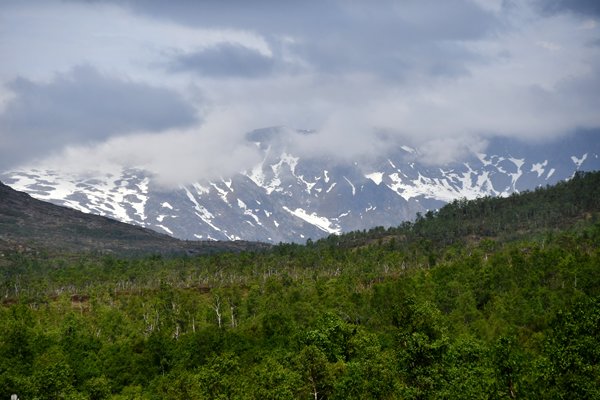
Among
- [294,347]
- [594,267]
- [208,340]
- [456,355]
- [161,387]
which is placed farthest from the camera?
[594,267]

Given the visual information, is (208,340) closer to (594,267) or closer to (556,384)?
(556,384)

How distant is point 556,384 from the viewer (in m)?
65.0

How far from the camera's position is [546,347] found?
72812 mm

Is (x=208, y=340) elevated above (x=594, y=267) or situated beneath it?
situated beneath

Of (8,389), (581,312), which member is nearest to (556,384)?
(581,312)

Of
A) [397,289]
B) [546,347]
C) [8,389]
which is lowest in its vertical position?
[8,389]

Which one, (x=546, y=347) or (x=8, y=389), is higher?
(x=546, y=347)

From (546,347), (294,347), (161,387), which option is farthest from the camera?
(294,347)

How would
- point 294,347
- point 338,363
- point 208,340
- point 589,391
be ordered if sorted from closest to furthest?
point 589,391 < point 338,363 < point 294,347 < point 208,340

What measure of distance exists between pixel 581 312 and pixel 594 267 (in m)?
106

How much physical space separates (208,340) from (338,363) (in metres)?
48.3

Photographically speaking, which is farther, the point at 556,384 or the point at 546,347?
the point at 546,347

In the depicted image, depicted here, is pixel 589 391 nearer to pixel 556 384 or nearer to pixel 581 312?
pixel 556 384

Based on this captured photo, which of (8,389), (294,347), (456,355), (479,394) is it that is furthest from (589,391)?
(8,389)
